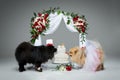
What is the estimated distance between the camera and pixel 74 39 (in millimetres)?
12789

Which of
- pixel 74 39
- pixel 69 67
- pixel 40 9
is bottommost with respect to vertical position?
pixel 69 67

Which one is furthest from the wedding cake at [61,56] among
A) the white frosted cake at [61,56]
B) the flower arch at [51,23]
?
the flower arch at [51,23]

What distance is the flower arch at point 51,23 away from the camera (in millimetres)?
10953

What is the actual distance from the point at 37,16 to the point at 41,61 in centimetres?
130

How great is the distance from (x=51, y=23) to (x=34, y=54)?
110cm

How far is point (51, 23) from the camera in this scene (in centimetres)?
1105

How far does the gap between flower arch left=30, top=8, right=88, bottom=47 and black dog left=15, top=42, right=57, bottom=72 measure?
52 centimetres

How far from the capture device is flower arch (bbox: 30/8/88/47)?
10953mm

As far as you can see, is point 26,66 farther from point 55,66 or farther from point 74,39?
point 74,39

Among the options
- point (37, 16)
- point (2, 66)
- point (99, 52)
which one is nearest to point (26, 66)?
point (2, 66)

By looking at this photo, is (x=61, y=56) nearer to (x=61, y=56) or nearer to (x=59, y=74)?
(x=61, y=56)

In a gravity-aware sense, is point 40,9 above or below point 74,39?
above

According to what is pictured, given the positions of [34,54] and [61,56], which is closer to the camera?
[34,54]

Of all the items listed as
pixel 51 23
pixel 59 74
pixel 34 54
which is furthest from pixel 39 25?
pixel 59 74
